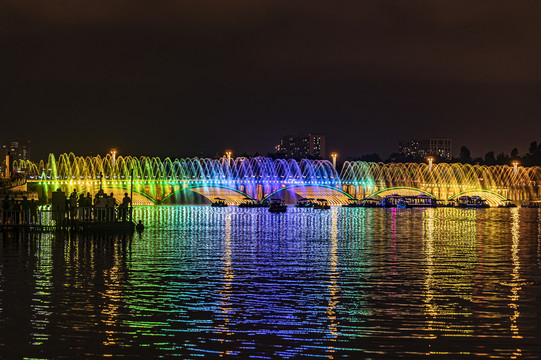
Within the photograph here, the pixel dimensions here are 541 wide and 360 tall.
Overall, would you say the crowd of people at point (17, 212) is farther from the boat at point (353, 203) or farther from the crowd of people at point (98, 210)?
the boat at point (353, 203)

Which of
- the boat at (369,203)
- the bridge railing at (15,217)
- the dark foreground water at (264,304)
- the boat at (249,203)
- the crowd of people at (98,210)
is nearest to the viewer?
the dark foreground water at (264,304)

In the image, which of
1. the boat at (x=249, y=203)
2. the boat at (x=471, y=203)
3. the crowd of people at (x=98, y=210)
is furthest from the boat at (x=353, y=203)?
the crowd of people at (x=98, y=210)

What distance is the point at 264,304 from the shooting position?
23719 mm

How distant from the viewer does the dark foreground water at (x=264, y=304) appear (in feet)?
59.1

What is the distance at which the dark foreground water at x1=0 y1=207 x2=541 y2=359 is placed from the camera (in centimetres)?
1800

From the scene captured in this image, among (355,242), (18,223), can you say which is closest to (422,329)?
(355,242)

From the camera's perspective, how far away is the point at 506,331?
783 inches

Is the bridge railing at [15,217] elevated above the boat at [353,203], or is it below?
above

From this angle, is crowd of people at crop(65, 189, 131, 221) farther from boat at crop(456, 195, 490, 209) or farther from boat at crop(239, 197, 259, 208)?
boat at crop(456, 195, 490, 209)

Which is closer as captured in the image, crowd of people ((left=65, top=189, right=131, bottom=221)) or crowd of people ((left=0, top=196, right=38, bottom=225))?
crowd of people ((left=65, top=189, right=131, bottom=221))

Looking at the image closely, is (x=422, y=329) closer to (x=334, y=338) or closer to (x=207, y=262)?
(x=334, y=338)

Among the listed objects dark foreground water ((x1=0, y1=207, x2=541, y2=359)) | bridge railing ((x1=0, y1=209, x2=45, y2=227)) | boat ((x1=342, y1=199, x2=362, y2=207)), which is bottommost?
boat ((x1=342, y1=199, x2=362, y2=207))

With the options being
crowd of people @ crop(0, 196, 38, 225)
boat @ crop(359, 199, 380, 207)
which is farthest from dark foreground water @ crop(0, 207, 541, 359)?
boat @ crop(359, 199, 380, 207)

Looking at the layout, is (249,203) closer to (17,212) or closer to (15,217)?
(17,212)
